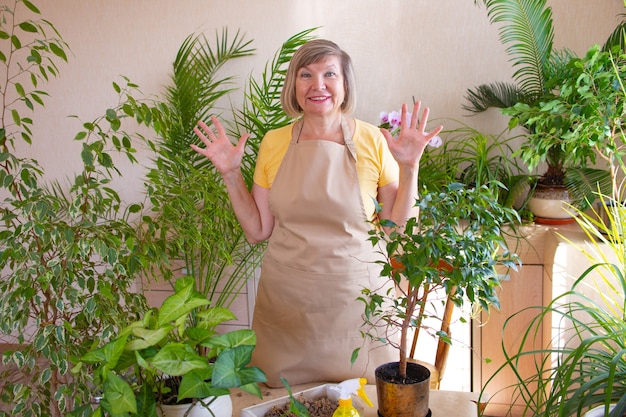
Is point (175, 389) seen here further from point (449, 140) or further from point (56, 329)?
point (449, 140)

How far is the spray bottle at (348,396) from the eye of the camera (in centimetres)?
141

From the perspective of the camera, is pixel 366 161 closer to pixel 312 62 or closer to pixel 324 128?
pixel 324 128

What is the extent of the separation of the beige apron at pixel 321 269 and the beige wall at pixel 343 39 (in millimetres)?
1337

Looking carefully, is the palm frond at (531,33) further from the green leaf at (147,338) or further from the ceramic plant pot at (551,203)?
→ the green leaf at (147,338)

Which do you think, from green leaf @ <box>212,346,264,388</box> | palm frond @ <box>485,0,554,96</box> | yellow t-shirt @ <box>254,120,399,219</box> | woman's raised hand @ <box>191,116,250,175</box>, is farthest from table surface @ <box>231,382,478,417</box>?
palm frond @ <box>485,0,554,96</box>

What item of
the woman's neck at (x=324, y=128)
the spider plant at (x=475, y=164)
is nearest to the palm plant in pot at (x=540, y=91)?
the spider plant at (x=475, y=164)

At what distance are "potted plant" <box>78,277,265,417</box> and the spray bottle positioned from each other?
0.84 feet

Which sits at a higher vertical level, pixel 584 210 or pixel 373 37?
pixel 373 37

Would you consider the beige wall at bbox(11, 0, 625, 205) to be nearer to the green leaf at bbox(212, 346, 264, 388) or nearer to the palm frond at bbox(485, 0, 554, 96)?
Answer: the palm frond at bbox(485, 0, 554, 96)

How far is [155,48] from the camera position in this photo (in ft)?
12.0

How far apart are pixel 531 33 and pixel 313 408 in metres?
2.10

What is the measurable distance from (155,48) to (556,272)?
2.47 meters

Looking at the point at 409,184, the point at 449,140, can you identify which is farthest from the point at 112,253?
the point at 449,140

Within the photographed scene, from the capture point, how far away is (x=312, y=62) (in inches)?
82.4
